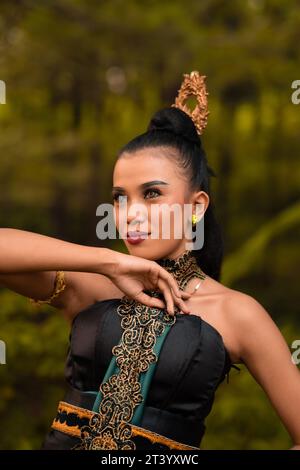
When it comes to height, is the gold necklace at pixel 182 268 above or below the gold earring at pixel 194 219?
below

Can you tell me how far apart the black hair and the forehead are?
3cm

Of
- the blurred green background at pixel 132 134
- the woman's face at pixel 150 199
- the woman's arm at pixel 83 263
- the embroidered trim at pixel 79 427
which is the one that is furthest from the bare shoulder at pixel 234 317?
the blurred green background at pixel 132 134

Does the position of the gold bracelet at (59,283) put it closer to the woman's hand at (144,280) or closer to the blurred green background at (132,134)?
the woman's hand at (144,280)

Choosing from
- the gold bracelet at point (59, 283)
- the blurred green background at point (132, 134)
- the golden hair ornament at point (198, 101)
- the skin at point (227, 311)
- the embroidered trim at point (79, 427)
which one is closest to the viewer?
the embroidered trim at point (79, 427)

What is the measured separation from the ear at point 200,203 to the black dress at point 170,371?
1.19 feet

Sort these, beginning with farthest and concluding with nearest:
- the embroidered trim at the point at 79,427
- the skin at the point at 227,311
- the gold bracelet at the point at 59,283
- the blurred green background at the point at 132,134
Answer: the blurred green background at the point at 132,134, the gold bracelet at the point at 59,283, the skin at the point at 227,311, the embroidered trim at the point at 79,427

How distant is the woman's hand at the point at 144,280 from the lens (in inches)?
79.5

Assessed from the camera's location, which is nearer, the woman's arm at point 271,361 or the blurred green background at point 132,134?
the woman's arm at point 271,361

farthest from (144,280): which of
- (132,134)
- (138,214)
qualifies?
(132,134)

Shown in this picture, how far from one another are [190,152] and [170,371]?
722 mm

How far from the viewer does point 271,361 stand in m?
2.10

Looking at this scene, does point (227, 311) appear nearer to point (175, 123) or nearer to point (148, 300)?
point (148, 300)

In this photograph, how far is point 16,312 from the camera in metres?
5.28
